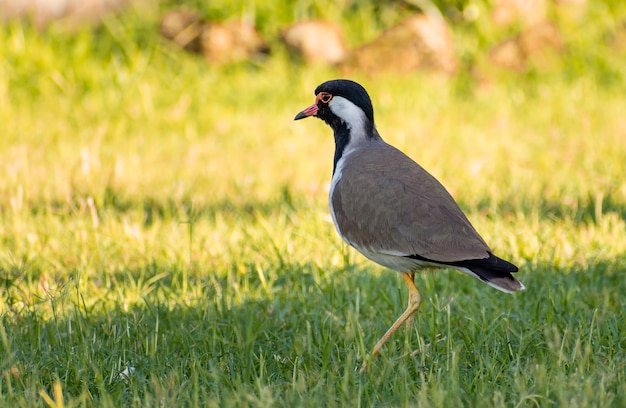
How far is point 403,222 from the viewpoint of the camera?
3.85 m

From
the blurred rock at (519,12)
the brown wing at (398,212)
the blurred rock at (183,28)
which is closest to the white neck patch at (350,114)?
the brown wing at (398,212)

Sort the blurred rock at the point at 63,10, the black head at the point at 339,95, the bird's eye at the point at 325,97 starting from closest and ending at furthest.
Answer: the black head at the point at 339,95 < the bird's eye at the point at 325,97 < the blurred rock at the point at 63,10

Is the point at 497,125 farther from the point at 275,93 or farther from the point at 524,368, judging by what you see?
the point at 524,368

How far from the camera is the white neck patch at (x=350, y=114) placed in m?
4.41

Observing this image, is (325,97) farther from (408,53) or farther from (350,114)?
(408,53)

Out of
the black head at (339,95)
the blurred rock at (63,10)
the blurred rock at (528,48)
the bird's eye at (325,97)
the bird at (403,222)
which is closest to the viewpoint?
the bird at (403,222)

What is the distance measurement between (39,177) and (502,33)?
5408 mm

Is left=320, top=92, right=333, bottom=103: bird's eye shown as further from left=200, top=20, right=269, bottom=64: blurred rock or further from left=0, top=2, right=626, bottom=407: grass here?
left=200, top=20, right=269, bottom=64: blurred rock

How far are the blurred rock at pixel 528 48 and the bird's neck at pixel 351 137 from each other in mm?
5393

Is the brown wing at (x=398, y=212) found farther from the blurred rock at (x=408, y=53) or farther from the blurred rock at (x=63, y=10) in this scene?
the blurred rock at (x=63, y=10)

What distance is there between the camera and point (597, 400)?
3076 mm

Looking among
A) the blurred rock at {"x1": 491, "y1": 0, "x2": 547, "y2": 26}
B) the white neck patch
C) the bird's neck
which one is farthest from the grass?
the white neck patch

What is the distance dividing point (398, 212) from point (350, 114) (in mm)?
735

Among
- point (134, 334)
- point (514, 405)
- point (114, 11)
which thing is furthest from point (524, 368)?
point (114, 11)
